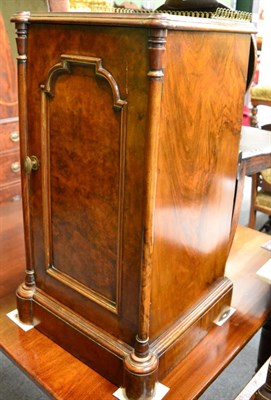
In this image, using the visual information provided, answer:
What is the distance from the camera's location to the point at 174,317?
3.14 feet

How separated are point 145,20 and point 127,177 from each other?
27 cm

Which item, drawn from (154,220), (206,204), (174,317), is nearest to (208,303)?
(174,317)

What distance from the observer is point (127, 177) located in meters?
0.80

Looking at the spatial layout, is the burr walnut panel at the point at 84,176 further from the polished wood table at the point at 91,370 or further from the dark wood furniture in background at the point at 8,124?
the dark wood furniture in background at the point at 8,124

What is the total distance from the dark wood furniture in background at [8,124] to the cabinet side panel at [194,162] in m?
→ 1.61

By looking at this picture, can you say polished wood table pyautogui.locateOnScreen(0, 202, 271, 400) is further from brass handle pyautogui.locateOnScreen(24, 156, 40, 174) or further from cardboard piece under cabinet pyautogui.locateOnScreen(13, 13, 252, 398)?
brass handle pyautogui.locateOnScreen(24, 156, 40, 174)

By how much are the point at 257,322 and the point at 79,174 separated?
64 centimetres

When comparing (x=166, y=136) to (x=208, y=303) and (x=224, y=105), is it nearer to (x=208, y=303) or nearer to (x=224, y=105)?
(x=224, y=105)

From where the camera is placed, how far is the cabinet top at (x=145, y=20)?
0.67 meters

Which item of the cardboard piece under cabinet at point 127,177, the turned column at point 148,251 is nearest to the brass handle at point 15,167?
the cardboard piece under cabinet at point 127,177

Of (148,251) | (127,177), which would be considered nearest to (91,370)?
(148,251)

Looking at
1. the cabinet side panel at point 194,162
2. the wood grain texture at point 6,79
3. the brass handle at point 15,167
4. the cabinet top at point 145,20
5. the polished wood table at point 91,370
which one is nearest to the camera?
the cabinet top at point 145,20

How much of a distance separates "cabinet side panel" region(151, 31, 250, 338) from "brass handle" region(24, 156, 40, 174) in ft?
1.06

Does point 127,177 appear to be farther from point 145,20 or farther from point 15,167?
point 15,167
